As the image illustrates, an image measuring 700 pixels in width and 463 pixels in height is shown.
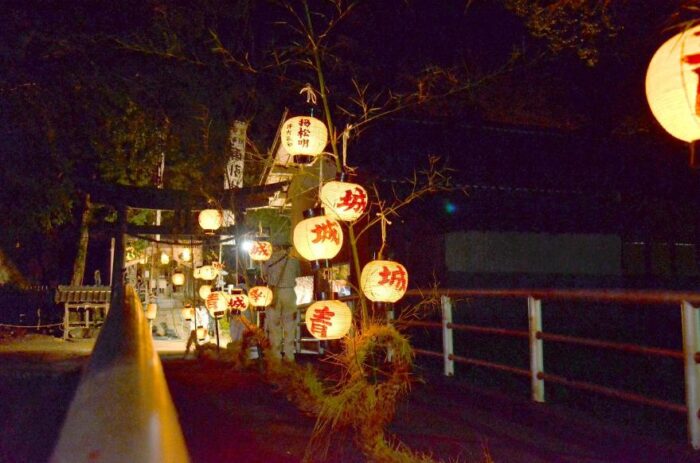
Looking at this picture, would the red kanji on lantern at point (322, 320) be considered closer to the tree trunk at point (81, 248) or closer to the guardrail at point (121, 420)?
the guardrail at point (121, 420)

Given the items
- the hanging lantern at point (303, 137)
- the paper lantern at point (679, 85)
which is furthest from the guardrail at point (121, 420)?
the hanging lantern at point (303, 137)

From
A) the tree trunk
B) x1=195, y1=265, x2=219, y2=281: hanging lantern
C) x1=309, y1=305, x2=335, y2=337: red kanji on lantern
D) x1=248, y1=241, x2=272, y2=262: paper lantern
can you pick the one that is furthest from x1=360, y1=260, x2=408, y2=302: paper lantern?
the tree trunk

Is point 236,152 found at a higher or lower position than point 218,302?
higher

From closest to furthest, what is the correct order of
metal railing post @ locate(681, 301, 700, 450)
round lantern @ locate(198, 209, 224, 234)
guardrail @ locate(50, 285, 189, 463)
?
guardrail @ locate(50, 285, 189, 463), metal railing post @ locate(681, 301, 700, 450), round lantern @ locate(198, 209, 224, 234)

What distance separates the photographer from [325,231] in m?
8.62

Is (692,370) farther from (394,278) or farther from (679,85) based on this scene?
(394,278)

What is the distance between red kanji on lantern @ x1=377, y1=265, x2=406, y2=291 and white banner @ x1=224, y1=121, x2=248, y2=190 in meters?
8.27

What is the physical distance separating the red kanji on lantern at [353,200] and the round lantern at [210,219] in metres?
7.44

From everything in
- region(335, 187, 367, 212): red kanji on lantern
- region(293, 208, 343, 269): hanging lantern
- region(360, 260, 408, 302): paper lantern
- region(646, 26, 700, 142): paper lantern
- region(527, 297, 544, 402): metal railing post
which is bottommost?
region(527, 297, 544, 402): metal railing post

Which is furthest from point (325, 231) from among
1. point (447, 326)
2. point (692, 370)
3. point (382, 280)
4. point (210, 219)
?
point (210, 219)

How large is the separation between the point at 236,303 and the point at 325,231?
7.49 metres

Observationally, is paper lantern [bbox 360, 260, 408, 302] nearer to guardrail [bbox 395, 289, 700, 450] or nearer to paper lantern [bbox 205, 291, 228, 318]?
guardrail [bbox 395, 289, 700, 450]

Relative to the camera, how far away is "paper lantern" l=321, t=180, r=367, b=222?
27.0 feet

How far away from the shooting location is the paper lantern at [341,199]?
8219 millimetres
